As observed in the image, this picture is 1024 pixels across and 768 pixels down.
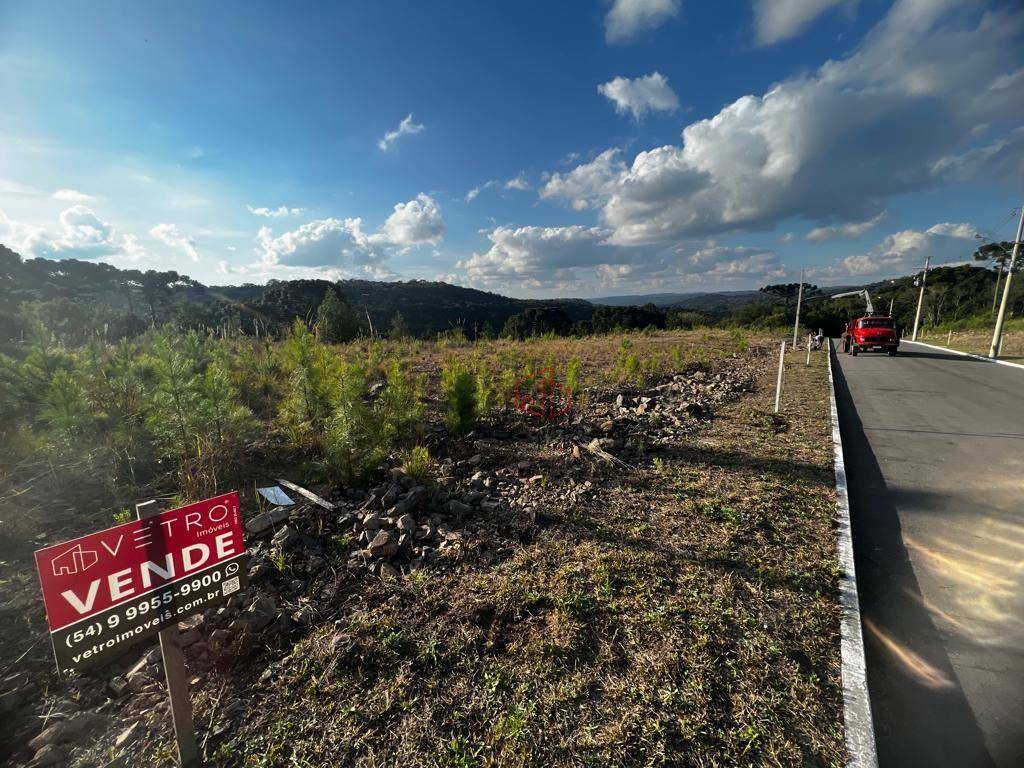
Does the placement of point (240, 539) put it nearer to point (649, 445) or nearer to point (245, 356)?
point (649, 445)

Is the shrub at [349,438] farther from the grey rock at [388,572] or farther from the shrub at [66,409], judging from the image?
the shrub at [66,409]

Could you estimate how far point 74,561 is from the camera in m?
1.47

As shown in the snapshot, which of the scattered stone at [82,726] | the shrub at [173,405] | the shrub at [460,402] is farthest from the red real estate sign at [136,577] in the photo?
the shrub at [460,402]

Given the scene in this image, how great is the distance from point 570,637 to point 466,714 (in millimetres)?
754

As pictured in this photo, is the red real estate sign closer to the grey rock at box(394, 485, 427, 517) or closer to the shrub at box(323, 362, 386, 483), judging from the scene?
the grey rock at box(394, 485, 427, 517)

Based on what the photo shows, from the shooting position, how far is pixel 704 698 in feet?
7.05

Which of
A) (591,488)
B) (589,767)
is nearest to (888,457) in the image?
(591,488)

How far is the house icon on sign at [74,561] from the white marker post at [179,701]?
0.31 metres

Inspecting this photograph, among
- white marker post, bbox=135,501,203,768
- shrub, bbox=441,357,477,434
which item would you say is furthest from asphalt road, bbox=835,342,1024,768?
shrub, bbox=441,357,477,434

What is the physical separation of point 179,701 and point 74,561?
2.83 feet

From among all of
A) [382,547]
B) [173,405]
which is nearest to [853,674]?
[382,547]

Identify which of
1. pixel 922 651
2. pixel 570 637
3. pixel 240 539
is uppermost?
pixel 240 539

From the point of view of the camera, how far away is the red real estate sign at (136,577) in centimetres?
143

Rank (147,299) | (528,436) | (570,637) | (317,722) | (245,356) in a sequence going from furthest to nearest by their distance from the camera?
(147,299), (245,356), (528,436), (570,637), (317,722)
